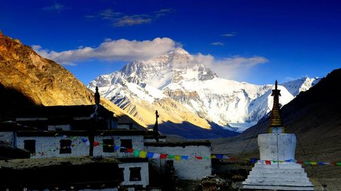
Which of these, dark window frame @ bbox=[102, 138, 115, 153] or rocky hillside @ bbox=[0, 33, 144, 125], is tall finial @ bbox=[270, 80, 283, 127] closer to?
dark window frame @ bbox=[102, 138, 115, 153]

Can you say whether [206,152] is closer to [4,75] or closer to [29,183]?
[29,183]

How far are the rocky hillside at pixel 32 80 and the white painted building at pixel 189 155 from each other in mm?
63810

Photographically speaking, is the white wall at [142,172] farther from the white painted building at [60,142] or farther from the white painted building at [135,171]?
the white painted building at [60,142]

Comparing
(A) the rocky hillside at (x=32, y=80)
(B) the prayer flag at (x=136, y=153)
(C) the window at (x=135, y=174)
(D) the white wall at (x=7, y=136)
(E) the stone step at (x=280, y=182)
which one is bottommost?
(C) the window at (x=135, y=174)

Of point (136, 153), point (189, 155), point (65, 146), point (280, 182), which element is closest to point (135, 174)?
point (136, 153)

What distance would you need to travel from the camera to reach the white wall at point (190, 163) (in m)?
45.2

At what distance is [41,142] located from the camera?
41125mm

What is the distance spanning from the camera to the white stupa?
21125 mm

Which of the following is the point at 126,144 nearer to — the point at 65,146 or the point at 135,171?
the point at 135,171

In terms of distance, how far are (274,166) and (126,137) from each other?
22.2 metres

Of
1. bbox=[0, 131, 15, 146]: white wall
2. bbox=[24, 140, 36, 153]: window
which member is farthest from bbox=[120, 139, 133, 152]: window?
bbox=[0, 131, 15, 146]: white wall

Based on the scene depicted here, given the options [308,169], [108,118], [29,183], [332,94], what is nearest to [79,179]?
[29,183]

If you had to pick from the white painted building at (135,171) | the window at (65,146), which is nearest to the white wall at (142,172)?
the white painted building at (135,171)

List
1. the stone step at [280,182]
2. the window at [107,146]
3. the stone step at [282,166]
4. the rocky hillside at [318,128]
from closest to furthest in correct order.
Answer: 1. the stone step at [280,182]
2. the stone step at [282,166]
3. the window at [107,146]
4. the rocky hillside at [318,128]
